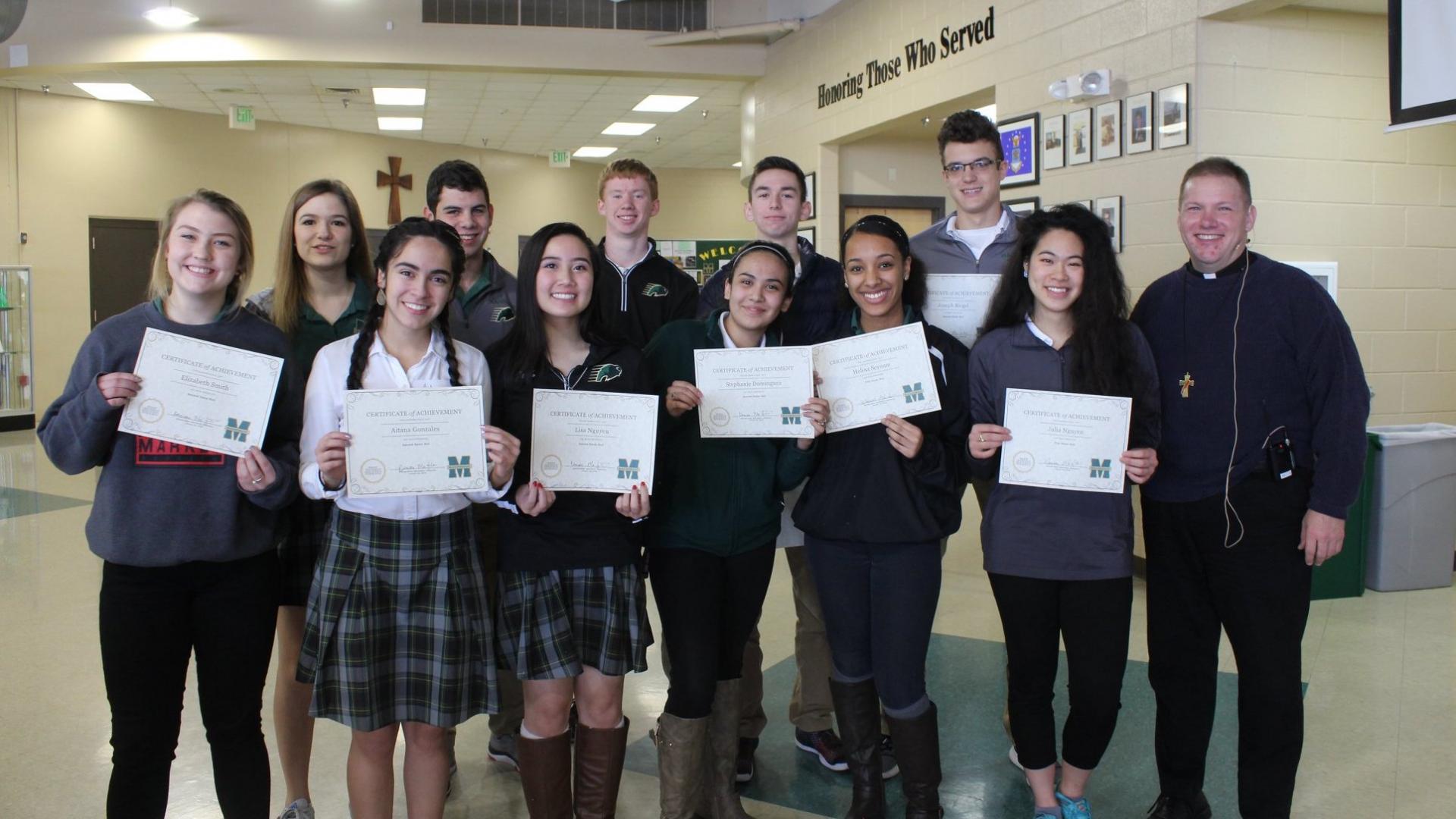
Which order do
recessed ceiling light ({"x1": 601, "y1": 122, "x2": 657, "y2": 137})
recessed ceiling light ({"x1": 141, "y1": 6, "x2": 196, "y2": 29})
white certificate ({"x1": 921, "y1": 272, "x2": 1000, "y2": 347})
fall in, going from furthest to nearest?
1. recessed ceiling light ({"x1": 601, "y1": 122, "x2": 657, "y2": 137})
2. recessed ceiling light ({"x1": 141, "y1": 6, "x2": 196, "y2": 29})
3. white certificate ({"x1": 921, "y1": 272, "x2": 1000, "y2": 347})

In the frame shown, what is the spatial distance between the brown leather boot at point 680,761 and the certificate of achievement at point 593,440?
0.61m

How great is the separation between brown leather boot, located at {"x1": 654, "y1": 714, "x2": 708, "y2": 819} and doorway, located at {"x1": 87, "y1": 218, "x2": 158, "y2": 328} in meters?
11.5

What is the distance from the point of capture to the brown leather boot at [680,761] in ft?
7.88

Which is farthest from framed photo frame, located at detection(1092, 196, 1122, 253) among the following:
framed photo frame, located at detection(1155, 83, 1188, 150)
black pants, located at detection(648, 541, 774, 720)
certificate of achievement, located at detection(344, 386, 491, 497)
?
certificate of achievement, located at detection(344, 386, 491, 497)

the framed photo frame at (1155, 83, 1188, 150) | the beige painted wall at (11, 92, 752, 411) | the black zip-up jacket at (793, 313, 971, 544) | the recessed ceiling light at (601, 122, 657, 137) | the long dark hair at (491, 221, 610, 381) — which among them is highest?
the recessed ceiling light at (601, 122, 657, 137)

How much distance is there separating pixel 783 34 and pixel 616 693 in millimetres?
8034

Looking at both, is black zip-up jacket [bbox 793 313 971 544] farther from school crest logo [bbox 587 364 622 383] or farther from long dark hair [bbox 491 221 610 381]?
long dark hair [bbox 491 221 610 381]

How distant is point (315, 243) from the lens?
2459 mm

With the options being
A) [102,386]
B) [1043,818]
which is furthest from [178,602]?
[1043,818]

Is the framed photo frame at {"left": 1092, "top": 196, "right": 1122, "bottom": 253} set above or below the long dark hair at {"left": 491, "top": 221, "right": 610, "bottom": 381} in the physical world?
above

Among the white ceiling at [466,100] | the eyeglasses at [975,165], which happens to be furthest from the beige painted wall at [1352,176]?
the white ceiling at [466,100]

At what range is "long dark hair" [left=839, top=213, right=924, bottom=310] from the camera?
2.44 metres

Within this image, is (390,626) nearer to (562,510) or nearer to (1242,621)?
(562,510)

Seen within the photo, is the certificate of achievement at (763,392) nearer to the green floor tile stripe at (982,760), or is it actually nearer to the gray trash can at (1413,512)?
the green floor tile stripe at (982,760)
